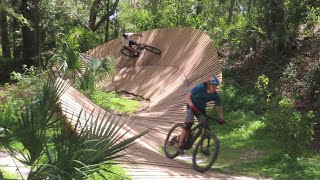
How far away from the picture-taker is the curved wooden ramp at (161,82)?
700 cm

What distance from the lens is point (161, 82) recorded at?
15828 mm

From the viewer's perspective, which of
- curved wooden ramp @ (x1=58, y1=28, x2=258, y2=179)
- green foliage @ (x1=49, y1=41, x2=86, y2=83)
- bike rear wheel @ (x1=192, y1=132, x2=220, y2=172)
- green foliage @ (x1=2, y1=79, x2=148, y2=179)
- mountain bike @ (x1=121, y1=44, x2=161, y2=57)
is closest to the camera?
green foliage @ (x1=2, y1=79, x2=148, y2=179)

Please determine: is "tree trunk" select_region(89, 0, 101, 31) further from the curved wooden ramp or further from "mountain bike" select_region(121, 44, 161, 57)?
"mountain bike" select_region(121, 44, 161, 57)

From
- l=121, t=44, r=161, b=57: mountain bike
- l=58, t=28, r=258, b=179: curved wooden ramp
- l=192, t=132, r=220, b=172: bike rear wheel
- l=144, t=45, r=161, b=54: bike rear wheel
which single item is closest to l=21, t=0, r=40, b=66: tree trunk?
l=58, t=28, r=258, b=179: curved wooden ramp

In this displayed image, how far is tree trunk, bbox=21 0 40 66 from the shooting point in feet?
62.4

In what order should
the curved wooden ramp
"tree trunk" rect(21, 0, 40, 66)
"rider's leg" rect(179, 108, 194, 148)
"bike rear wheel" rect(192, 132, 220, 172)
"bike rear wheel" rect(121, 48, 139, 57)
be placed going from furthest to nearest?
"tree trunk" rect(21, 0, 40, 66) < "bike rear wheel" rect(121, 48, 139, 57) < "rider's leg" rect(179, 108, 194, 148) < "bike rear wheel" rect(192, 132, 220, 172) < the curved wooden ramp

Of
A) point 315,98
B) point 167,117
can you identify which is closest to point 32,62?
point 167,117

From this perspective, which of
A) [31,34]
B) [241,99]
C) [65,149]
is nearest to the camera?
[65,149]

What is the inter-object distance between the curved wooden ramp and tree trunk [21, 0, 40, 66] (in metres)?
2.61

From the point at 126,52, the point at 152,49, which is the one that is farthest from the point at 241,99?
the point at 126,52

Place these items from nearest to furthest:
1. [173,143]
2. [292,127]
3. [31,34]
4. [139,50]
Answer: [292,127], [173,143], [139,50], [31,34]

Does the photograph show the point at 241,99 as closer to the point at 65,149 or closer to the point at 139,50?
the point at 139,50

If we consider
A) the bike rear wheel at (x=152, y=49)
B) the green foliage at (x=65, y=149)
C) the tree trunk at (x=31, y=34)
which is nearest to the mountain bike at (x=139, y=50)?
the bike rear wheel at (x=152, y=49)

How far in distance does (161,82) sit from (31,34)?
25.8 ft
